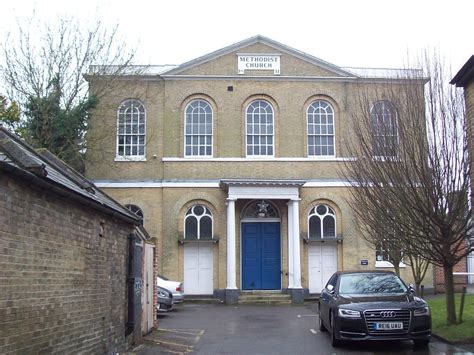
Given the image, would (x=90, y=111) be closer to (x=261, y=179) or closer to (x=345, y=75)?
(x=261, y=179)

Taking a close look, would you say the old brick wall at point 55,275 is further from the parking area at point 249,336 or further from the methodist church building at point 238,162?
the methodist church building at point 238,162

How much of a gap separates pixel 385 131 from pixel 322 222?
40.5ft

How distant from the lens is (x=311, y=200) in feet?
85.4

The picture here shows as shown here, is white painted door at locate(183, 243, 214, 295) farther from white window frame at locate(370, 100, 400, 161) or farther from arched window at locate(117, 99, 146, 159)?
white window frame at locate(370, 100, 400, 161)

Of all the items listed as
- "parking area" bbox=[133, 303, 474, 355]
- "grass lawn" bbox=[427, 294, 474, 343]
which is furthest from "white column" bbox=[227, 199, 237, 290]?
"grass lawn" bbox=[427, 294, 474, 343]

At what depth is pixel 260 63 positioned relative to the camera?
26.8 m

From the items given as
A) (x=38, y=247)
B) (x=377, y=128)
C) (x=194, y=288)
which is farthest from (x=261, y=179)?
(x=38, y=247)

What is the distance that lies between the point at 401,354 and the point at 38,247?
292 inches

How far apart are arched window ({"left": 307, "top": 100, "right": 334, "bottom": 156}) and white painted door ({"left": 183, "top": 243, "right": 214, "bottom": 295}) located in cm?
648

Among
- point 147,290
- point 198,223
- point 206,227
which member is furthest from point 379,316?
point 198,223

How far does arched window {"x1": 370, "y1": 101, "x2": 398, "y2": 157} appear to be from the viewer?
13883 millimetres

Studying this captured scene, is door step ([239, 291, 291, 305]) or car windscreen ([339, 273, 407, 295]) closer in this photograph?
car windscreen ([339, 273, 407, 295])

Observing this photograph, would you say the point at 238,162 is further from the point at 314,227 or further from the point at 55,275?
the point at 55,275

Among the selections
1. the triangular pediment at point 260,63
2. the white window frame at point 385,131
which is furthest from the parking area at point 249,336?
the triangular pediment at point 260,63
